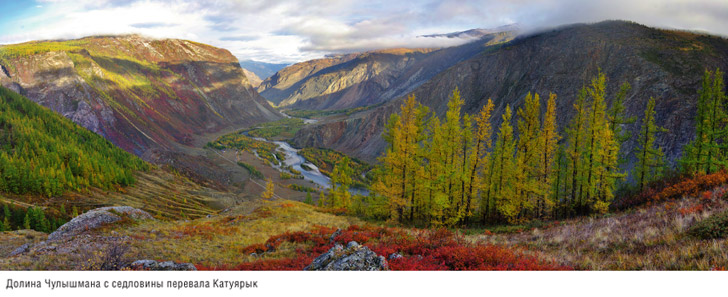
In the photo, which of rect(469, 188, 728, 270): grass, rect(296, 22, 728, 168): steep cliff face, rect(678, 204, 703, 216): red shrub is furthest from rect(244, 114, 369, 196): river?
rect(678, 204, 703, 216): red shrub

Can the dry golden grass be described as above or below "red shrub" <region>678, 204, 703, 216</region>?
below

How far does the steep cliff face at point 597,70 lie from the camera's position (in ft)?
174

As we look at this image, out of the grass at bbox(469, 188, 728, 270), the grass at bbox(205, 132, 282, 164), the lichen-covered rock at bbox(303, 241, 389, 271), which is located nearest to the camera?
the grass at bbox(469, 188, 728, 270)

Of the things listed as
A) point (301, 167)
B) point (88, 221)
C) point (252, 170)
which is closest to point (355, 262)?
point (88, 221)

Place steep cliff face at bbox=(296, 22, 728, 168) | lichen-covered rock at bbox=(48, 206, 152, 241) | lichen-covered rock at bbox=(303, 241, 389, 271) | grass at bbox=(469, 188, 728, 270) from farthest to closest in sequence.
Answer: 1. steep cliff face at bbox=(296, 22, 728, 168)
2. lichen-covered rock at bbox=(48, 206, 152, 241)
3. lichen-covered rock at bbox=(303, 241, 389, 271)
4. grass at bbox=(469, 188, 728, 270)

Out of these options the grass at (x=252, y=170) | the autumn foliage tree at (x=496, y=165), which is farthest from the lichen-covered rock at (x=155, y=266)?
the grass at (x=252, y=170)

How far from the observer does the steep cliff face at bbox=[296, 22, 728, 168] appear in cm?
5296

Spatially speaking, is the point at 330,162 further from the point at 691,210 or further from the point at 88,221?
the point at 691,210

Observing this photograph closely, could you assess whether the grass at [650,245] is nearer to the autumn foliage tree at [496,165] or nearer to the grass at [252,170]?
the autumn foliage tree at [496,165]

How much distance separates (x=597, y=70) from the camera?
71.6 m

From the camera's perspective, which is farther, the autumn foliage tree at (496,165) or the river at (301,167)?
the river at (301,167)

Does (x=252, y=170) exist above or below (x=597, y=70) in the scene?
below

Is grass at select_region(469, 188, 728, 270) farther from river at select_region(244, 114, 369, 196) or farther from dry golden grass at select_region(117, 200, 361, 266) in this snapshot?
river at select_region(244, 114, 369, 196)
